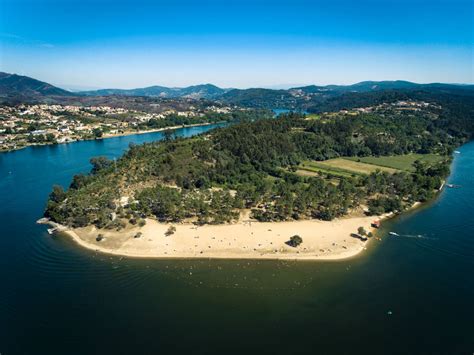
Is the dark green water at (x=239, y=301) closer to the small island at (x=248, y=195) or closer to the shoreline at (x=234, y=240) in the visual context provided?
the shoreline at (x=234, y=240)

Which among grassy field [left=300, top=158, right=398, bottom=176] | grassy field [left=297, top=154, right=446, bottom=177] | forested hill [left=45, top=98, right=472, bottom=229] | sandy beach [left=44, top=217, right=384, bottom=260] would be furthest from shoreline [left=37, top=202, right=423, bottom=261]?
grassy field [left=297, top=154, right=446, bottom=177]

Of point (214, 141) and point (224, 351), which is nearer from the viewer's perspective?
point (224, 351)

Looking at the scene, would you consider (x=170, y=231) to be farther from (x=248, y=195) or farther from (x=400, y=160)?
(x=400, y=160)

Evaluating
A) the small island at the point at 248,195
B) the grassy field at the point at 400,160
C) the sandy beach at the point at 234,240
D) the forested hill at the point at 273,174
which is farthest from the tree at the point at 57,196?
the grassy field at the point at 400,160

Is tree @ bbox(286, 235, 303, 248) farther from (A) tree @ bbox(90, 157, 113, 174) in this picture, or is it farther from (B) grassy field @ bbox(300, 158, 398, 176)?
(A) tree @ bbox(90, 157, 113, 174)

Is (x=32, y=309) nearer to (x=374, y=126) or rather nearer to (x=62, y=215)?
(x=62, y=215)

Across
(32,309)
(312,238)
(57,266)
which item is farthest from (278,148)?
(32,309)
